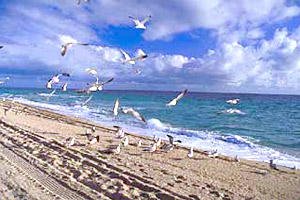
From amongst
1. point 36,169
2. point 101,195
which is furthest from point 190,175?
point 36,169

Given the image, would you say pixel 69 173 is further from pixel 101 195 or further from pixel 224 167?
pixel 224 167

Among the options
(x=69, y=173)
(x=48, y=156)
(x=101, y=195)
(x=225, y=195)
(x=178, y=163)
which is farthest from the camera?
(x=178, y=163)

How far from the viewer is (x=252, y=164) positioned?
47.6ft

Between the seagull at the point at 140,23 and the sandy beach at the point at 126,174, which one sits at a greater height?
the seagull at the point at 140,23

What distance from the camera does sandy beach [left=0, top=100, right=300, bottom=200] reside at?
894 cm

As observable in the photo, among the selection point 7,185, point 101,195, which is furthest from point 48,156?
point 101,195

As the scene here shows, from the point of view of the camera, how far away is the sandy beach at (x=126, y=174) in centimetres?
894

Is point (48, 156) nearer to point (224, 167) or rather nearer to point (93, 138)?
point (93, 138)

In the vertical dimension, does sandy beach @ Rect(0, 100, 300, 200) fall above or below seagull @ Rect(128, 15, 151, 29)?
below

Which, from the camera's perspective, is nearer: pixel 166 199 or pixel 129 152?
pixel 166 199

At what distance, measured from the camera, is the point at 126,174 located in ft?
34.5

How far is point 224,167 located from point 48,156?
21.4 ft

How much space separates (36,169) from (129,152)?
15.8ft

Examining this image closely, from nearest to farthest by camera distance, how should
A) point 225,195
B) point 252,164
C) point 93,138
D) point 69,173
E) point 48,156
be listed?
1. point 225,195
2. point 69,173
3. point 48,156
4. point 252,164
5. point 93,138
